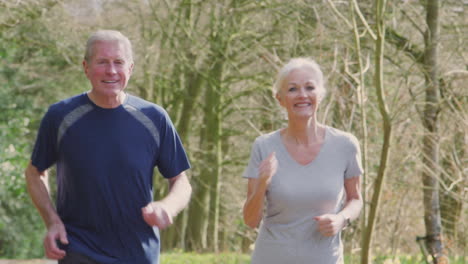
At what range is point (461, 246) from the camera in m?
9.14

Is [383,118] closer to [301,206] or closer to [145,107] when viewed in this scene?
[301,206]

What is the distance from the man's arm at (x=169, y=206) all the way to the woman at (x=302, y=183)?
0.31m

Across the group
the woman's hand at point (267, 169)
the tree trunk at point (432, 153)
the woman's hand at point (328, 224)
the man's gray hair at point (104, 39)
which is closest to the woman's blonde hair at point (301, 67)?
the woman's hand at point (267, 169)

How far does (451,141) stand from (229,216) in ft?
35.6

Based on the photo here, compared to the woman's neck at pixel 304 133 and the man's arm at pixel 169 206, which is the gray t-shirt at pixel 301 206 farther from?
the man's arm at pixel 169 206

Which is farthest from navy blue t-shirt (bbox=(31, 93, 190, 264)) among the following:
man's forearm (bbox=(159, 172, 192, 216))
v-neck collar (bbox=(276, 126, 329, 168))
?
v-neck collar (bbox=(276, 126, 329, 168))

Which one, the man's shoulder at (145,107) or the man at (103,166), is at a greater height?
the man's shoulder at (145,107)

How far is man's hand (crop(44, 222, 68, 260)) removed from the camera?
3.92m

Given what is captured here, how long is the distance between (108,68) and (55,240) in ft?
2.72

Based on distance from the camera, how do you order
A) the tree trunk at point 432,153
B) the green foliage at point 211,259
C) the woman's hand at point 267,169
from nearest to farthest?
the woman's hand at point 267,169, the tree trunk at point 432,153, the green foliage at point 211,259

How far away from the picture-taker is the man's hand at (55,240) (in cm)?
392

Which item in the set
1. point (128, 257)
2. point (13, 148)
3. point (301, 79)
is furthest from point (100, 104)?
point (13, 148)

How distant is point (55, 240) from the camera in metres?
3.95

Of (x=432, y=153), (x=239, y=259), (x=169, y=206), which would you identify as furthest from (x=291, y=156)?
(x=239, y=259)
